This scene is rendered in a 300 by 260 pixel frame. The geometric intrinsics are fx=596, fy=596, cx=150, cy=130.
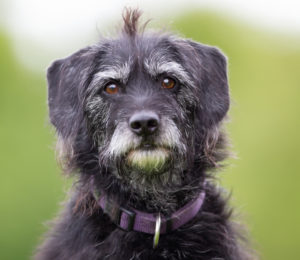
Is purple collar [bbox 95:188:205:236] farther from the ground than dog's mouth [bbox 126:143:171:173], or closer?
closer

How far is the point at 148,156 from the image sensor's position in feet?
15.4

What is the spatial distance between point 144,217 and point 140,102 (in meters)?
0.93

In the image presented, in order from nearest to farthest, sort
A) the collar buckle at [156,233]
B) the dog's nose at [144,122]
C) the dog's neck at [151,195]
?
1. the dog's nose at [144,122]
2. the collar buckle at [156,233]
3. the dog's neck at [151,195]

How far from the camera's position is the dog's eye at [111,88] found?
196 inches

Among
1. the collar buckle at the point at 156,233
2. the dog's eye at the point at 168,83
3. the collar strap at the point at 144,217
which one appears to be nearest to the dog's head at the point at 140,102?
the dog's eye at the point at 168,83

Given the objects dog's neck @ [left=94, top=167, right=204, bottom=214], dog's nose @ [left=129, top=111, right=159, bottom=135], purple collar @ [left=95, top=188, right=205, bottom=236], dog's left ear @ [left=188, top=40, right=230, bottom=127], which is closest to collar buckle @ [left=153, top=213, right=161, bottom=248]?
purple collar @ [left=95, top=188, right=205, bottom=236]

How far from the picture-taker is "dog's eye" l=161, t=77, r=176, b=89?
4980 mm

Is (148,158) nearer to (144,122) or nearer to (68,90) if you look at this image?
(144,122)

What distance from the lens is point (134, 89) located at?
490 centimetres

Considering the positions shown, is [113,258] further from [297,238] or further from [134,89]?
[297,238]

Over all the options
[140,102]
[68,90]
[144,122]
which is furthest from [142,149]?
[68,90]

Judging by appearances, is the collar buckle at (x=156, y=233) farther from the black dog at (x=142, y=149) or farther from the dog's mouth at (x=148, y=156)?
the dog's mouth at (x=148, y=156)

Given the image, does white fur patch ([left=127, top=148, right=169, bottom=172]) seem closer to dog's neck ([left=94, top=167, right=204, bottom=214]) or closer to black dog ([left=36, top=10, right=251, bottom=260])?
black dog ([left=36, top=10, right=251, bottom=260])

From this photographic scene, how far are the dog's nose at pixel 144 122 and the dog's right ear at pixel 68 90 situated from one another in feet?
2.06
